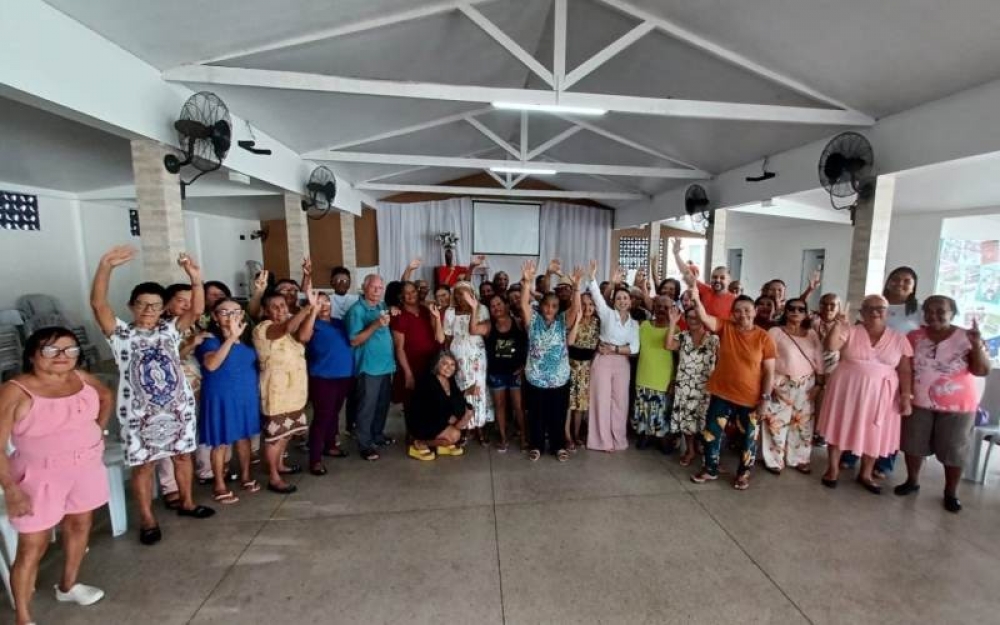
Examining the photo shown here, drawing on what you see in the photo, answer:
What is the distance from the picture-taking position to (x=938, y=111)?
355 cm

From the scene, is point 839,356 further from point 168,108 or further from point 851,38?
point 168,108

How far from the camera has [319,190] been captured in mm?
6121

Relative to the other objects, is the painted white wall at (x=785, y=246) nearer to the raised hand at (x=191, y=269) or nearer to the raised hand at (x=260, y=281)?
the raised hand at (x=260, y=281)

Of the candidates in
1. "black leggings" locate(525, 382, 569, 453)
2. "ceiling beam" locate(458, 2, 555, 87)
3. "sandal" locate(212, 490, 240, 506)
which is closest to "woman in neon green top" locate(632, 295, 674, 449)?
"black leggings" locate(525, 382, 569, 453)

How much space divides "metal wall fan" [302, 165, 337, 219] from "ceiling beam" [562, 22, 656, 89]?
12.6 ft

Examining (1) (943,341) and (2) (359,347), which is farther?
(2) (359,347)

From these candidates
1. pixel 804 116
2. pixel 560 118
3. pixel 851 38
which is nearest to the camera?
pixel 851 38

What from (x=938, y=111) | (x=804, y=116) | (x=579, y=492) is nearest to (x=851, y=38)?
(x=804, y=116)

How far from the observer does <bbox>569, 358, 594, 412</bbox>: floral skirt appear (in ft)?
11.1

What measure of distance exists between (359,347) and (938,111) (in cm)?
A: 495

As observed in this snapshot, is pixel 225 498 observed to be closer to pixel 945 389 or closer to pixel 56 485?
pixel 56 485

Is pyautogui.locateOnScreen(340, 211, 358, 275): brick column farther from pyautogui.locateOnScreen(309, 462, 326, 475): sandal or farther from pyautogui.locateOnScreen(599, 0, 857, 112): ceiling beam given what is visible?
pyautogui.locateOnScreen(599, 0, 857, 112): ceiling beam

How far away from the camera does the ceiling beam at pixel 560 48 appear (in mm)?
3809

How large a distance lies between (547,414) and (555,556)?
117 cm
